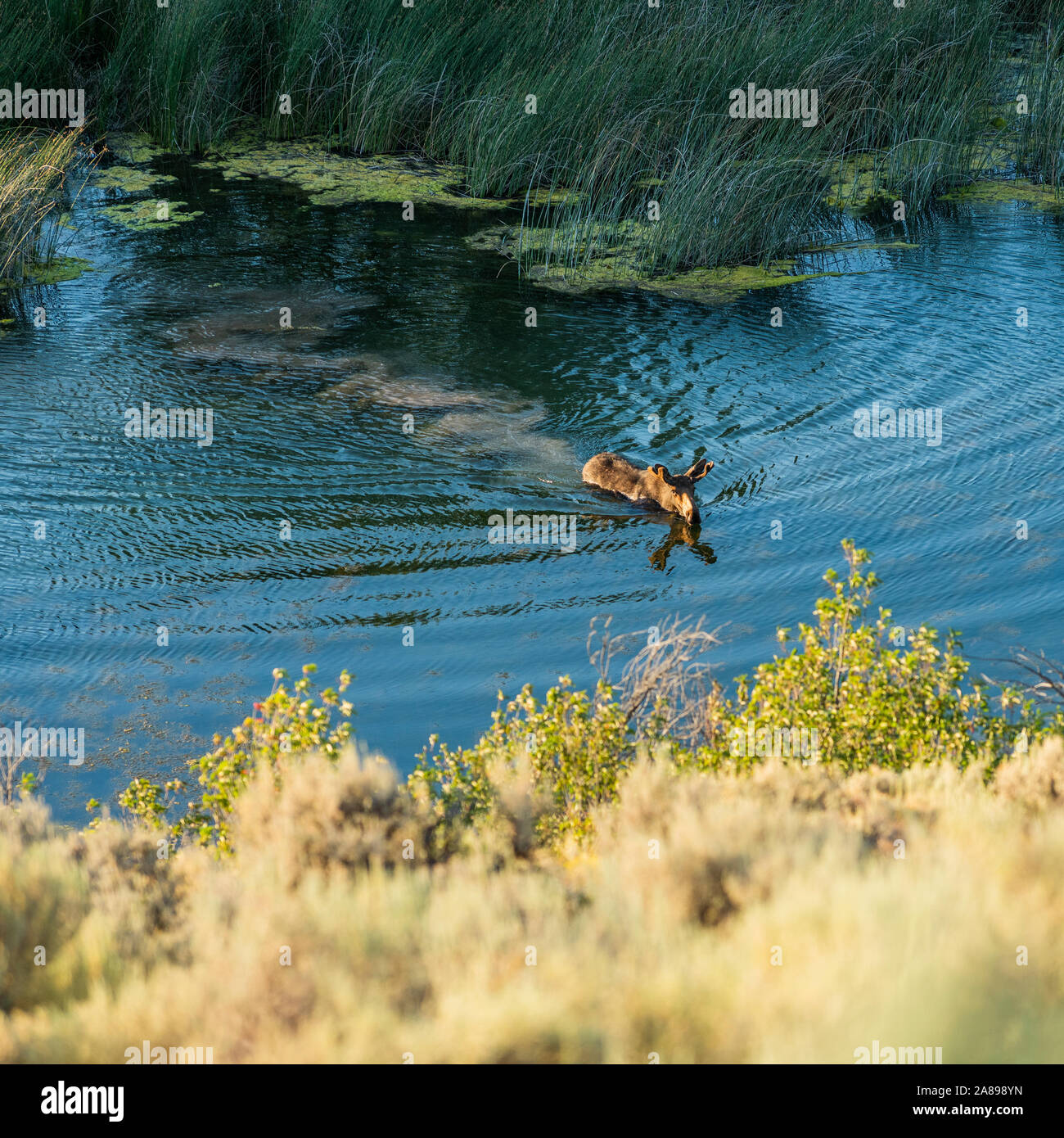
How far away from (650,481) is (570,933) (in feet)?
16.3

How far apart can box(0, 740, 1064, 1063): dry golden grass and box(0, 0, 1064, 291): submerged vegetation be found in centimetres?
883

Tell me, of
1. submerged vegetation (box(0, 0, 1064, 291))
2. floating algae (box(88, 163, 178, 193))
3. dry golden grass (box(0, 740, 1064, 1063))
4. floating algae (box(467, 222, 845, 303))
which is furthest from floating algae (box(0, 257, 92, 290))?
dry golden grass (box(0, 740, 1064, 1063))

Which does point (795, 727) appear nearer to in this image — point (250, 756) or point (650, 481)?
point (250, 756)

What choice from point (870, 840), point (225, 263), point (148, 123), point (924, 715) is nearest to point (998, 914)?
point (870, 840)

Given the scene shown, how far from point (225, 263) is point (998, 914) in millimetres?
10387

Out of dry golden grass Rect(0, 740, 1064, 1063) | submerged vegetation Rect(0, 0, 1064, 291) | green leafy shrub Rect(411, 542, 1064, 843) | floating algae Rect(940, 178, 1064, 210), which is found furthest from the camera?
floating algae Rect(940, 178, 1064, 210)

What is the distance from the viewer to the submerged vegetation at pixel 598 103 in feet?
40.4

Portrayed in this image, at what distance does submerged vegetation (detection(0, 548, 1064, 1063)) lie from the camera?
2.71 meters

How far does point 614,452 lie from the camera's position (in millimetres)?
8391

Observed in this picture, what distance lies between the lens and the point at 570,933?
3025 mm

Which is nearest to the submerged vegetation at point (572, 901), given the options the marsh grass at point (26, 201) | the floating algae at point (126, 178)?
the marsh grass at point (26, 201)

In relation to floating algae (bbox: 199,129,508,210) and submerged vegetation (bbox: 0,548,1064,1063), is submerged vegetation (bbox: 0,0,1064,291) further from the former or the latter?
submerged vegetation (bbox: 0,548,1064,1063)

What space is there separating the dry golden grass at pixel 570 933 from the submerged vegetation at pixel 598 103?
883 cm

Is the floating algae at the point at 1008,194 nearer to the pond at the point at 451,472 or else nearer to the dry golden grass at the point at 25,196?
the pond at the point at 451,472
